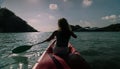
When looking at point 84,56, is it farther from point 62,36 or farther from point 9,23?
point 9,23

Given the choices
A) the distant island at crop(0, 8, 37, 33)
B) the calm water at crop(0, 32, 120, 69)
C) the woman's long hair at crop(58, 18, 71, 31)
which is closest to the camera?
the woman's long hair at crop(58, 18, 71, 31)

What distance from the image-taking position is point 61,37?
7.05 meters

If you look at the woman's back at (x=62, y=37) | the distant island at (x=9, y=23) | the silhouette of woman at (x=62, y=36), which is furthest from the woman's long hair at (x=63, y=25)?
the distant island at (x=9, y=23)

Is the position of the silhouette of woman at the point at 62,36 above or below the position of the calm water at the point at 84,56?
above

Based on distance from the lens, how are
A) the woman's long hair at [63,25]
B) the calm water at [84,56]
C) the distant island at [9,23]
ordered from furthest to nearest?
the distant island at [9,23] < the calm water at [84,56] < the woman's long hair at [63,25]

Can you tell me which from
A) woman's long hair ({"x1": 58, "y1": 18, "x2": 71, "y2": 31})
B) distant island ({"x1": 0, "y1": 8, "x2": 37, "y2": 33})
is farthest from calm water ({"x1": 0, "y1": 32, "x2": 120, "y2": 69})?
distant island ({"x1": 0, "y1": 8, "x2": 37, "y2": 33})

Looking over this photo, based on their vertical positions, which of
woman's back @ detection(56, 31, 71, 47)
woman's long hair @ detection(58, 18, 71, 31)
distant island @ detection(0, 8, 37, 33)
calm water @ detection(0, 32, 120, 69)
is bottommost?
calm water @ detection(0, 32, 120, 69)

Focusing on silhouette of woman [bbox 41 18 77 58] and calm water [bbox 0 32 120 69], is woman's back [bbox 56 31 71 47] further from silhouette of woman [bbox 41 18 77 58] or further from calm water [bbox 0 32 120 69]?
calm water [bbox 0 32 120 69]

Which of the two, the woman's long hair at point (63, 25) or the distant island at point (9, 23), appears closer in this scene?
the woman's long hair at point (63, 25)

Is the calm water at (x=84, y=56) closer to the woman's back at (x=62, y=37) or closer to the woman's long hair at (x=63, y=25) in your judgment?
the woman's back at (x=62, y=37)

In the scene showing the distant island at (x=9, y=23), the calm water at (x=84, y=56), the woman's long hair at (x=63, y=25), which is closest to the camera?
the woman's long hair at (x=63, y=25)

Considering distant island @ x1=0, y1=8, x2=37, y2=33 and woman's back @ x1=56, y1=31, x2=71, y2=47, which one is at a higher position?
distant island @ x1=0, y1=8, x2=37, y2=33

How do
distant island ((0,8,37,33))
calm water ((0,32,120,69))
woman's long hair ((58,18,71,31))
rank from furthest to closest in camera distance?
1. distant island ((0,8,37,33))
2. calm water ((0,32,120,69))
3. woman's long hair ((58,18,71,31))

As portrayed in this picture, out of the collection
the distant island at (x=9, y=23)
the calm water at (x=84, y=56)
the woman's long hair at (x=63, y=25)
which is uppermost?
the distant island at (x=9, y=23)
